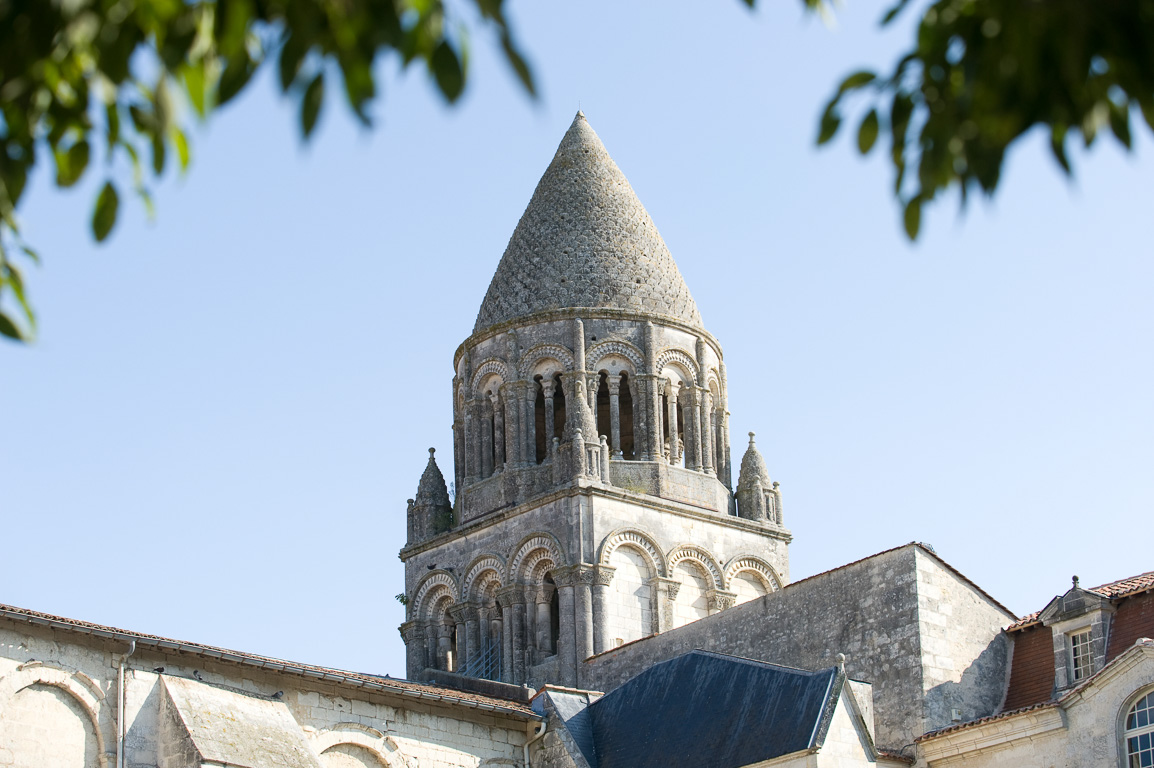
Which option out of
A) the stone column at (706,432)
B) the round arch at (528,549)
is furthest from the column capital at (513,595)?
the stone column at (706,432)

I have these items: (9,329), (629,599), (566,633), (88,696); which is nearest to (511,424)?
(629,599)

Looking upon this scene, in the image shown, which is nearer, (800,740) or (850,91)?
(850,91)

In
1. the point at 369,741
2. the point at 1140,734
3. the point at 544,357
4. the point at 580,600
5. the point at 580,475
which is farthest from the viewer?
the point at 544,357

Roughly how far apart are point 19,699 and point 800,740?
29.9 feet

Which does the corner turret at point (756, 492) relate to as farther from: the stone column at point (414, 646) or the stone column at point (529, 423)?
the stone column at point (414, 646)

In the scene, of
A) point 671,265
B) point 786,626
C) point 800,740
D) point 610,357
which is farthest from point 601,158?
point 800,740

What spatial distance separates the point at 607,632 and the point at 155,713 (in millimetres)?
9937

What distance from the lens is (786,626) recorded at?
962 inches

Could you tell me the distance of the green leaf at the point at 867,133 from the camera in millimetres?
4715

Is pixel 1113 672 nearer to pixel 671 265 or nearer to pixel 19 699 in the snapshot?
pixel 19 699

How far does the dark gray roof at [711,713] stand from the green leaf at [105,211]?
15568mm

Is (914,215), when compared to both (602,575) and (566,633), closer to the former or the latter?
(566,633)

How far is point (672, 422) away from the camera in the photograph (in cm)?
3102

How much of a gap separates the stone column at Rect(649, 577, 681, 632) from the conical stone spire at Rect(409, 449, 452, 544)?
4.71 m
